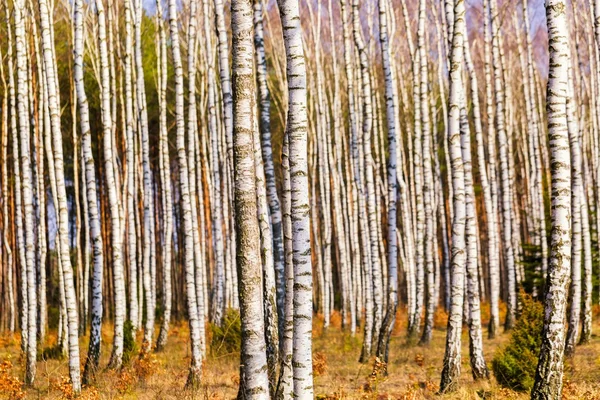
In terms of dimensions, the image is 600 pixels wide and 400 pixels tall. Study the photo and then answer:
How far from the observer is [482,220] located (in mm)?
27438

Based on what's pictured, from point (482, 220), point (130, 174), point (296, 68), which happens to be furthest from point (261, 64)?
point (482, 220)

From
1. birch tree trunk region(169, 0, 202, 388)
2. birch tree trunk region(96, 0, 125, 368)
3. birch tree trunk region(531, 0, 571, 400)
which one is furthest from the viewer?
birch tree trunk region(96, 0, 125, 368)

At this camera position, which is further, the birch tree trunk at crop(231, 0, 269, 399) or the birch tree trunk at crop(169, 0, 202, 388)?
the birch tree trunk at crop(169, 0, 202, 388)

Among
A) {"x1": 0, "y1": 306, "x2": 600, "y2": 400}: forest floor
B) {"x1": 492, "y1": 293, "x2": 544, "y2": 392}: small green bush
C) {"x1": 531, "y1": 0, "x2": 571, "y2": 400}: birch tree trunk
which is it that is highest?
{"x1": 531, "y1": 0, "x2": 571, "y2": 400}: birch tree trunk

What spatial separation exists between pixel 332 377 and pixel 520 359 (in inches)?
109

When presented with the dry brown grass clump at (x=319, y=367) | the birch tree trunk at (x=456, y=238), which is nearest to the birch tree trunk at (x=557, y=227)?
the birch tree trunk at (x=456, y=238)

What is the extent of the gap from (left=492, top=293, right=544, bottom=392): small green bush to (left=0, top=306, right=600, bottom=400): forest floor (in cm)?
17

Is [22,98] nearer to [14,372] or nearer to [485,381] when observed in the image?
[14,372]

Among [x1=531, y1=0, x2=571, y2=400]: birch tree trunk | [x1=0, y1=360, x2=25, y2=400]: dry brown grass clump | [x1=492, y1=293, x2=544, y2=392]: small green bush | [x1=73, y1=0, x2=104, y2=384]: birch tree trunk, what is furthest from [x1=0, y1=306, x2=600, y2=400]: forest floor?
[x1=531, y1=0, x2=571, y2=400]: birch tree trunk

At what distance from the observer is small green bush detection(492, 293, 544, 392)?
296 inches

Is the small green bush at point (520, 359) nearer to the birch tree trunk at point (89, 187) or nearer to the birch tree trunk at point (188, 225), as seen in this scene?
the birch tree trunk at point (188, 225)

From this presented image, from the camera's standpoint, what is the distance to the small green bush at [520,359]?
7.51m

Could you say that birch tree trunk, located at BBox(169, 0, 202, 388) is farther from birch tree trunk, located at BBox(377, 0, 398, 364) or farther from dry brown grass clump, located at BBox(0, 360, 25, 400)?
birch tree trunk, located at BBox(377, 0, 398, 364)

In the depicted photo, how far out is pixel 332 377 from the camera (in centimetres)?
936
